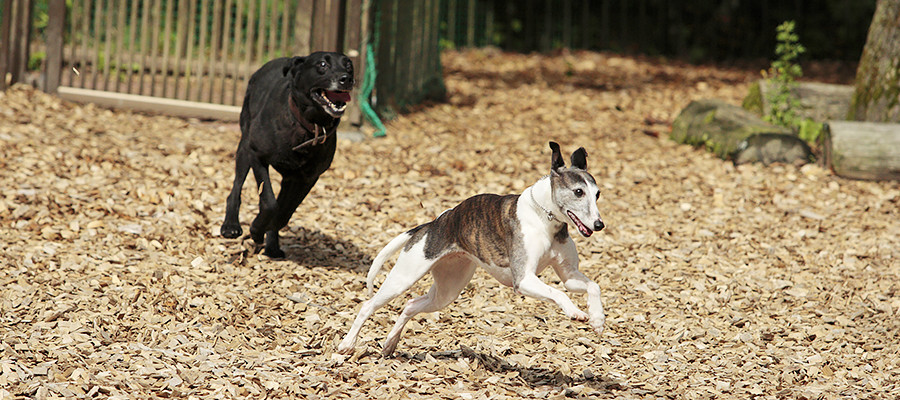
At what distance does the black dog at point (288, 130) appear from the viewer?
575 cm

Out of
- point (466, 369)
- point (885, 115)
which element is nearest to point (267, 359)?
point (466, 369)

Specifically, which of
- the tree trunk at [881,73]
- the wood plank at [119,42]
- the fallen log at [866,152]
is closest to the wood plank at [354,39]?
the wood plank at [119,42]

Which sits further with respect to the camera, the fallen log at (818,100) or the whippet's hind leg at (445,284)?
the fallen log at (818,100)

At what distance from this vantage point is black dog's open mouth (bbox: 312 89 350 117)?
18.7ft

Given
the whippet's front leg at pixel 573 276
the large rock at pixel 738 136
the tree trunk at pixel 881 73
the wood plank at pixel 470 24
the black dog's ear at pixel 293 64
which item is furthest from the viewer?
the wood plank at pixel 470 24

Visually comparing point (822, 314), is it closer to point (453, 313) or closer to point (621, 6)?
point (453, 313)

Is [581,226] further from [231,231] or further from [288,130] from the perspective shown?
[231,231]

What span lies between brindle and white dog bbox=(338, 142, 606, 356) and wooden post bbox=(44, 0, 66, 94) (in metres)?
6.96

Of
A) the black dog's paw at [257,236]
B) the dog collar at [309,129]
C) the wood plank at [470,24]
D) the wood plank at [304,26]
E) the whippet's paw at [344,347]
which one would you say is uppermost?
the wood plank at [470,24]

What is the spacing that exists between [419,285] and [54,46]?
623 cm

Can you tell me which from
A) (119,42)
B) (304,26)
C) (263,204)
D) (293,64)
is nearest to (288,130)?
(293,64)

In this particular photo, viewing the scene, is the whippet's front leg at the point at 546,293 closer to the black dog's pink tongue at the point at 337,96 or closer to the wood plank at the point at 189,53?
the black dog's pink tongue at the point at 337,96

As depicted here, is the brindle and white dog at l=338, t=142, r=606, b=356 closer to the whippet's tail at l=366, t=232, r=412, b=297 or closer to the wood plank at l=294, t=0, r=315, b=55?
the whippet's tail at l=366, t=232, r=412, b=297

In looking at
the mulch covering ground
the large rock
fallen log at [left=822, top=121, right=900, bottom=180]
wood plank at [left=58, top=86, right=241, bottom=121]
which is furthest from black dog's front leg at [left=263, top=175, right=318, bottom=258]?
fallen log at [left=822, top=121, right=900, bottom=180]
